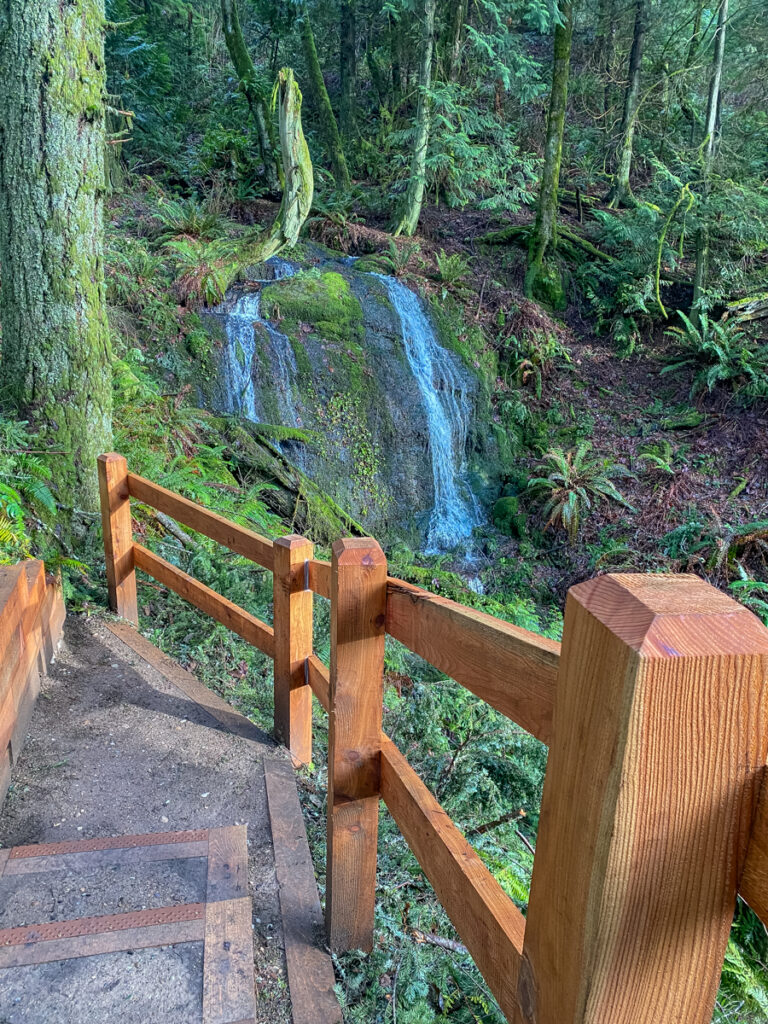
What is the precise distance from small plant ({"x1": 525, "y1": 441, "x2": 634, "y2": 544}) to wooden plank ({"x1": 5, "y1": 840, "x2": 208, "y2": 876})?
774cm

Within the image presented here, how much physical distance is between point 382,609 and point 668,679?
3.76 feet

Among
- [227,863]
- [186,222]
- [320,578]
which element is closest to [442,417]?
[186,222]

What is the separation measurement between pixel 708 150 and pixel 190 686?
495 inches

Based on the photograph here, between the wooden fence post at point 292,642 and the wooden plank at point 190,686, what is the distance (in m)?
0.24

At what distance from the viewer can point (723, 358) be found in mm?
10672

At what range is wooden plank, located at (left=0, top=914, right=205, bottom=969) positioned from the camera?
188cm

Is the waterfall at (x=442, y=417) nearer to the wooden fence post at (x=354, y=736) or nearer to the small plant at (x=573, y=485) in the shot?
the small plant at (x=573, y=485)

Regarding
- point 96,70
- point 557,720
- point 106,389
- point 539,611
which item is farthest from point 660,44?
point 557,720

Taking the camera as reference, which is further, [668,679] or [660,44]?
[660,44]

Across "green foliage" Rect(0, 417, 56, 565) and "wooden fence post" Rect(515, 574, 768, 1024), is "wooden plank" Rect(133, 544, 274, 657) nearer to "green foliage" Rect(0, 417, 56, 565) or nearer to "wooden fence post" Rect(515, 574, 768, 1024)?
"green foliage" Rect(0, 417, 56, 565)

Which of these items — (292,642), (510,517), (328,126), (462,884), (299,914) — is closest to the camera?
(462,884)

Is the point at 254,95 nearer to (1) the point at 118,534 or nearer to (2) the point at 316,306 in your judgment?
(2) the point at 316,306

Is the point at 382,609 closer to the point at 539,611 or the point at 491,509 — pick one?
the point at 539,611

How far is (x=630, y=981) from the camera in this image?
759 millimetres
